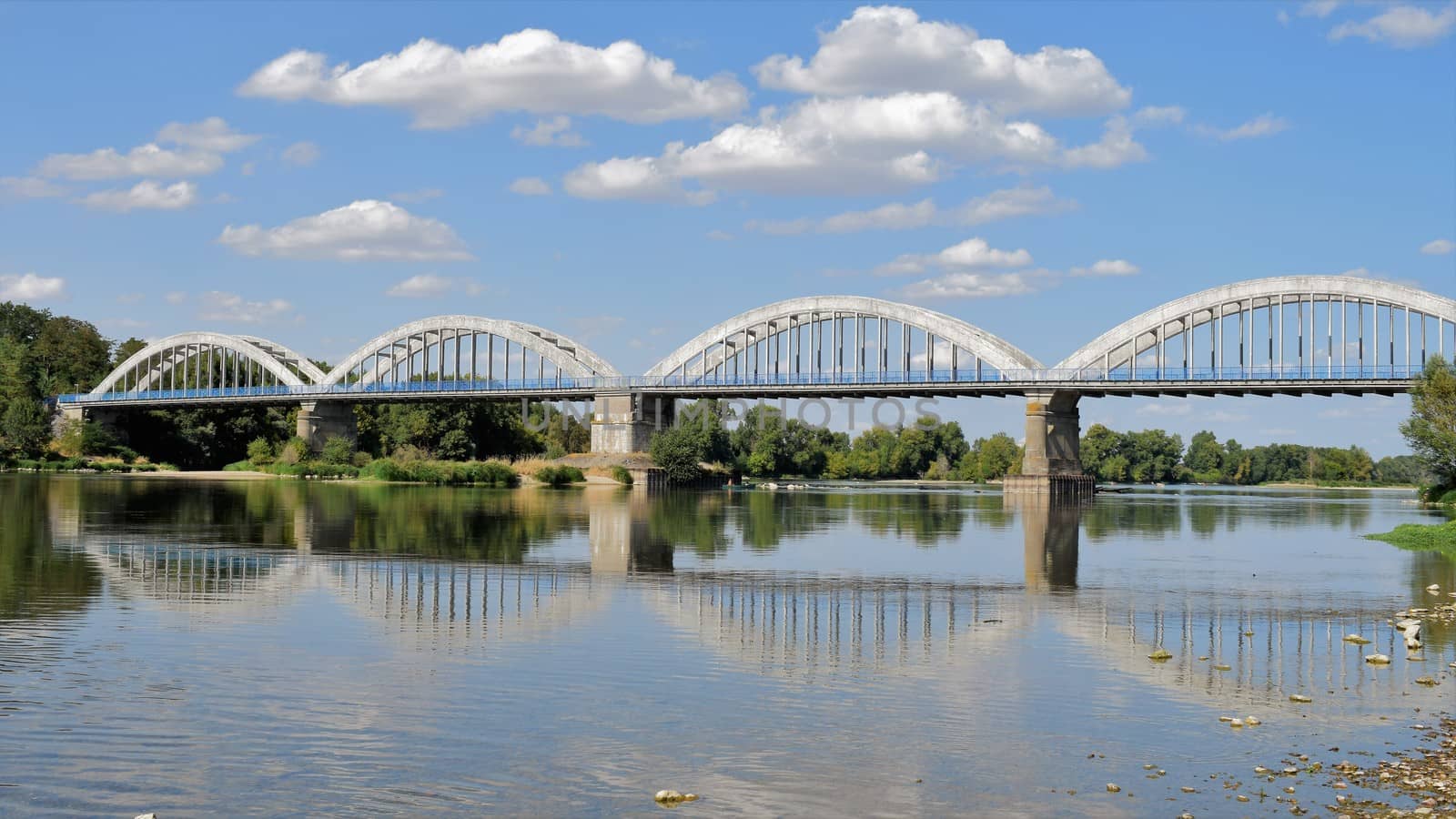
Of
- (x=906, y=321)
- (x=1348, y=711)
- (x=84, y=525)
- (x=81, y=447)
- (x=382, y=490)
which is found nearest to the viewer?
(x=1348, y=711)

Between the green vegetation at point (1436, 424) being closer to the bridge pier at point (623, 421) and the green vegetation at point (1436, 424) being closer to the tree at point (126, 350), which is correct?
the bridge pier at point (623, 421)

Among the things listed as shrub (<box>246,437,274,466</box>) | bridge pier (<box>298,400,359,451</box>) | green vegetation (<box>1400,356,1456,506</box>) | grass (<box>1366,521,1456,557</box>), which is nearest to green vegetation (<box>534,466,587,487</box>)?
shrub (<box>246,437,274,466</box>)

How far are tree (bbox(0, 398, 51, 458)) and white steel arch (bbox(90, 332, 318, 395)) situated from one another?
1906cm

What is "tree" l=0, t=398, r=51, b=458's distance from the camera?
10700 cm

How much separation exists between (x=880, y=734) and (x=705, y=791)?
2.59 metres

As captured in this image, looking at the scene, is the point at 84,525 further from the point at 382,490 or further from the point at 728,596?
the point at 382,490

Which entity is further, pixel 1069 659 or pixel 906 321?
pixel 906 321

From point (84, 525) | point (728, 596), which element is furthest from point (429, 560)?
point (84, 525)

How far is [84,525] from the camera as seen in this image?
3844cm

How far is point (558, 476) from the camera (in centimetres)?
9656

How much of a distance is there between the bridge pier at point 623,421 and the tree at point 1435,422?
193 ft

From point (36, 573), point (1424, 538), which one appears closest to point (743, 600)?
point (36, 573)

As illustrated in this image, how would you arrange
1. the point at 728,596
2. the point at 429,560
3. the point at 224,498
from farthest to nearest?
the point at 224,498 → the point at 429,560 → the point at 728,596

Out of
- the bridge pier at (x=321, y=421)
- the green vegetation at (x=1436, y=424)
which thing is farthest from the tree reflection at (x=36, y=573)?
the bridge pier at (x=321, y=421)
